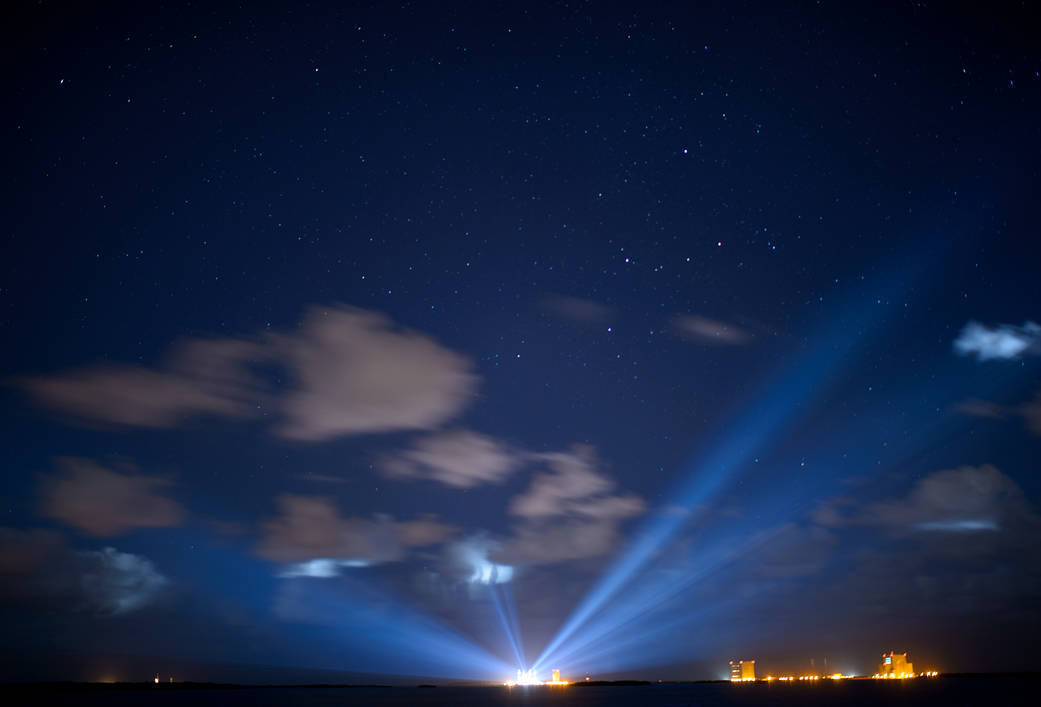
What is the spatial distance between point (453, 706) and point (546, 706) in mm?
18442

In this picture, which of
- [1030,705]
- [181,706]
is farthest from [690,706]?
Result: [181,706]

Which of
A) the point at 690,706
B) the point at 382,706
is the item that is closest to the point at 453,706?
the point at 382,706

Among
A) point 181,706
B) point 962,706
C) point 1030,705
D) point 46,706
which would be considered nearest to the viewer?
point 1030,705

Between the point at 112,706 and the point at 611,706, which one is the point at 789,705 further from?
the point at 112,706

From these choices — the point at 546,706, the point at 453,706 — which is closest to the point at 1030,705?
the point at 546,706

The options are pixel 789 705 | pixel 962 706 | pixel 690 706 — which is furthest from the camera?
pixel 690 706

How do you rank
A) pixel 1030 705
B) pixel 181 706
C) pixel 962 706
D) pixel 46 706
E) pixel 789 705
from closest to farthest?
pixel 1030 705 < pixel 962 706 < pixel 789 705 < pixel 46 706 < pixel 181 706

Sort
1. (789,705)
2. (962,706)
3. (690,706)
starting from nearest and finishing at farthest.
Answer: (962,706)
(789,705)
(690,706)

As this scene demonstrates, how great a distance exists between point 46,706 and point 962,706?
166711mm

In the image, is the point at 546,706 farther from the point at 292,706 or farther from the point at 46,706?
the point at 46,706

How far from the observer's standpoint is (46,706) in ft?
477

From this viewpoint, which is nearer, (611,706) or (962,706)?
(962,706)

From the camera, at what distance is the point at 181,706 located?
510 feet

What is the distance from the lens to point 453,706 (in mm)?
143375
